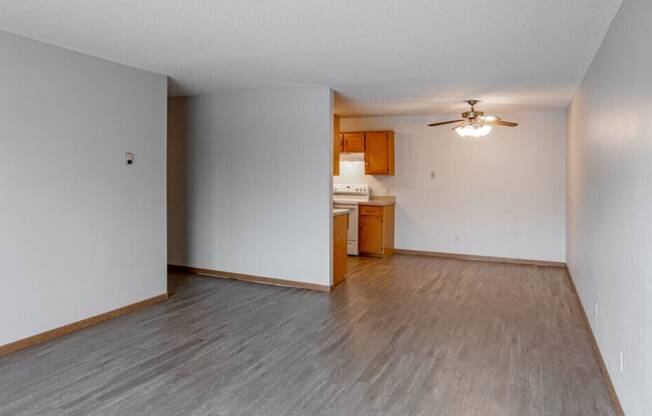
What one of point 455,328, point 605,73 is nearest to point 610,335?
point 455,328

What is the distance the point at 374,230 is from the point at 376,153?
1.33m

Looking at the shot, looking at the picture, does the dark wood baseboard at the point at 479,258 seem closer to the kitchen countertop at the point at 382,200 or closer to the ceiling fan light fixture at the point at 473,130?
the kitchen countertop at the point at 382,200

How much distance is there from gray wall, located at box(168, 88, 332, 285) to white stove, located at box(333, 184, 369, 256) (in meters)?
2.26

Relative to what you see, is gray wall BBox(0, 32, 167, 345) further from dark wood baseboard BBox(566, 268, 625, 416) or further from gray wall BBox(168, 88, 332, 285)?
dark wood baseboard BBox(566, 268, 625, 416)

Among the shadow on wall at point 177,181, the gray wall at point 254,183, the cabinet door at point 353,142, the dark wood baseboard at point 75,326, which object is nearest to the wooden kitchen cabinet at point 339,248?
the gray wall at point 254,183

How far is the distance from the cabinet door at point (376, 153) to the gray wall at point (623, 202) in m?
4.00

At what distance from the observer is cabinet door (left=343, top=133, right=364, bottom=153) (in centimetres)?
805

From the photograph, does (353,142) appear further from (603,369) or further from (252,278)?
(603,369)

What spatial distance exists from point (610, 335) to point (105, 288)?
4093 millimetres

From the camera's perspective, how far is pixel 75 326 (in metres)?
4.02

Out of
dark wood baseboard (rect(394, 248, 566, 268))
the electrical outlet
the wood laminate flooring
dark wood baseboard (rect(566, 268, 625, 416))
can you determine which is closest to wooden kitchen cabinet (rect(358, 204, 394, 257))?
dark wood baseboard (rect(394, 248, 566, 268))

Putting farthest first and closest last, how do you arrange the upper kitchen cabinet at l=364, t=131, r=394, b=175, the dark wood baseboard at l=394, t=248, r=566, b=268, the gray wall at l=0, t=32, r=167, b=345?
the upper kitchen cabinet at l=364, t=131, r=394, b=175 < the dark wood baseboard at l=394, t=248, r=566, b=268 < the gray wall at l=0, t=32, r=167, b=345

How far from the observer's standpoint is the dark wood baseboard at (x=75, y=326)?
354cm

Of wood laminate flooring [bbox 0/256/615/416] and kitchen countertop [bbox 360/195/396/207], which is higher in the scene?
kitchen countertop [bbox 360/195/396/207]
